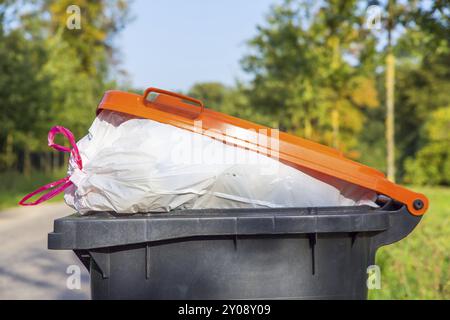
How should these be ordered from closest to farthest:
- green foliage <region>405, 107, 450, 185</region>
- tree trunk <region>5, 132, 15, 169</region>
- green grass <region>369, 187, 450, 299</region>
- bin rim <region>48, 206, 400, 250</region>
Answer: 1. bin rim <region>48, 206, 400, 250</region>
2. green grass <region>369, 187, 450, 299</region>
3. tree trunk <region>5, 132, 15, 169</region>
4. green foliage <region>405, 107, 450, 185</region>

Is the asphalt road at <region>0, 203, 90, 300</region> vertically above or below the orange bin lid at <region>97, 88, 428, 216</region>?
below

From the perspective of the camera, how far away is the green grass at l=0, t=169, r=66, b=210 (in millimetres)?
18522

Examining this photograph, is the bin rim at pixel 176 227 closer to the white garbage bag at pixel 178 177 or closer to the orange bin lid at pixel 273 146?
the white garbage bag at pixel 178 177

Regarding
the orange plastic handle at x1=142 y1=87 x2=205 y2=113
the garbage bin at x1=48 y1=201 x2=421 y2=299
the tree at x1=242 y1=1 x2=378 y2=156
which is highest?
the tree at x1=242 y1=1 x2=378 y2=156

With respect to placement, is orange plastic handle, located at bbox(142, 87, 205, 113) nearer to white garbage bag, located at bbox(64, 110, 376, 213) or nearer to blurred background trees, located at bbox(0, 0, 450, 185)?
white garbage bag, located at bbox(64, 110, 376, 213)

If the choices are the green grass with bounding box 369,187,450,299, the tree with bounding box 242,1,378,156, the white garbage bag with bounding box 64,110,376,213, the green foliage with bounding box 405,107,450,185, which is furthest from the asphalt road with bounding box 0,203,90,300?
the green foliage with bounding box 405,107,450,185

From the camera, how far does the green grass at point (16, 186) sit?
18.5 metres

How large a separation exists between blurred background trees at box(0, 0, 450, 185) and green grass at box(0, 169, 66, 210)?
1.09m

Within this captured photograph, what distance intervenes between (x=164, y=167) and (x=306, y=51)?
61.4ft

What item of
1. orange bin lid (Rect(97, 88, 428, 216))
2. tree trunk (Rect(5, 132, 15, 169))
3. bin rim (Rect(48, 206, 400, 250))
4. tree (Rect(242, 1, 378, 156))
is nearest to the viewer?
bin rim (Rect(48, 206, 400, 250))

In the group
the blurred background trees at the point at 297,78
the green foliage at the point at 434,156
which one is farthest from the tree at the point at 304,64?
the green foliage at the point at 434,156

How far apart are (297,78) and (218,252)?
19.2 metres

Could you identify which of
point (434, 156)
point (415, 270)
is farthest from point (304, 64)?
point (415, 270)
